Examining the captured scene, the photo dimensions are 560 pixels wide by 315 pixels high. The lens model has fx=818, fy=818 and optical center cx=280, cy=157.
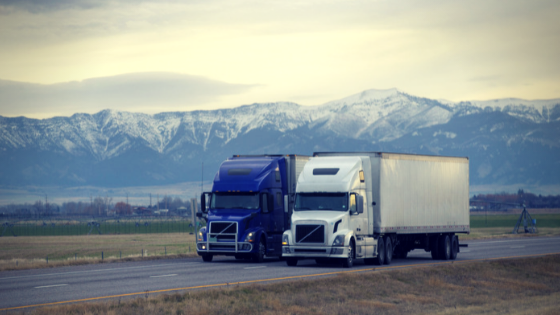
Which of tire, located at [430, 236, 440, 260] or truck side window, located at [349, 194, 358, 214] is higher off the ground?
Result: truck side window, located at [349, 194, 358, 214]

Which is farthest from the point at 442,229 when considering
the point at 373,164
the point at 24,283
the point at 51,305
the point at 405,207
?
the point at 51,305

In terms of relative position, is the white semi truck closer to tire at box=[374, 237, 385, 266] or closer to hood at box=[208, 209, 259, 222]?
tire at box=[374, 237, 385, 266]

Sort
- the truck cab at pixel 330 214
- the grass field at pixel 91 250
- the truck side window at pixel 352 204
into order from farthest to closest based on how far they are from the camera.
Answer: the grass field at pixel 91 250
the truck side window at pixel 352 204
the truck cab at pixel 330 214

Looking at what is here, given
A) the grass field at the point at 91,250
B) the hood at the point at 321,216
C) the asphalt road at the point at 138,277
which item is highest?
the hood at the point at 321,216

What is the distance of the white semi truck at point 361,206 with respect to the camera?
32.5m

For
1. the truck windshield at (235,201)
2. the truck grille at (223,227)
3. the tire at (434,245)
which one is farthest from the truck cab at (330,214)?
the tire at (434,245)

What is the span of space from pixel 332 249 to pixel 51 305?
13957 mm

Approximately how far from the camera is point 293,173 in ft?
123

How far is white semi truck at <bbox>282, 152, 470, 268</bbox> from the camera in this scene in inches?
1281

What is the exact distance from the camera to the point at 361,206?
32375 mm

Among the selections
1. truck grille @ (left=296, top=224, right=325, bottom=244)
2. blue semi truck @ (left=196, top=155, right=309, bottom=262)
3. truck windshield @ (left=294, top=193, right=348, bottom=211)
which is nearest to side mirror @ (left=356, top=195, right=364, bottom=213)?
truck windshield @ (left=294, top=193, right=348, bottom=211)

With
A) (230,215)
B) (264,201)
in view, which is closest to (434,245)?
(264,201)

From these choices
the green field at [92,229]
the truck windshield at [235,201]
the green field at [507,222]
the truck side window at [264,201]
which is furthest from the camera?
the green field at [92,229]

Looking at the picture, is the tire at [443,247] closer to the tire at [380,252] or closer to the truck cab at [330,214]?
the tire at [380,252]
